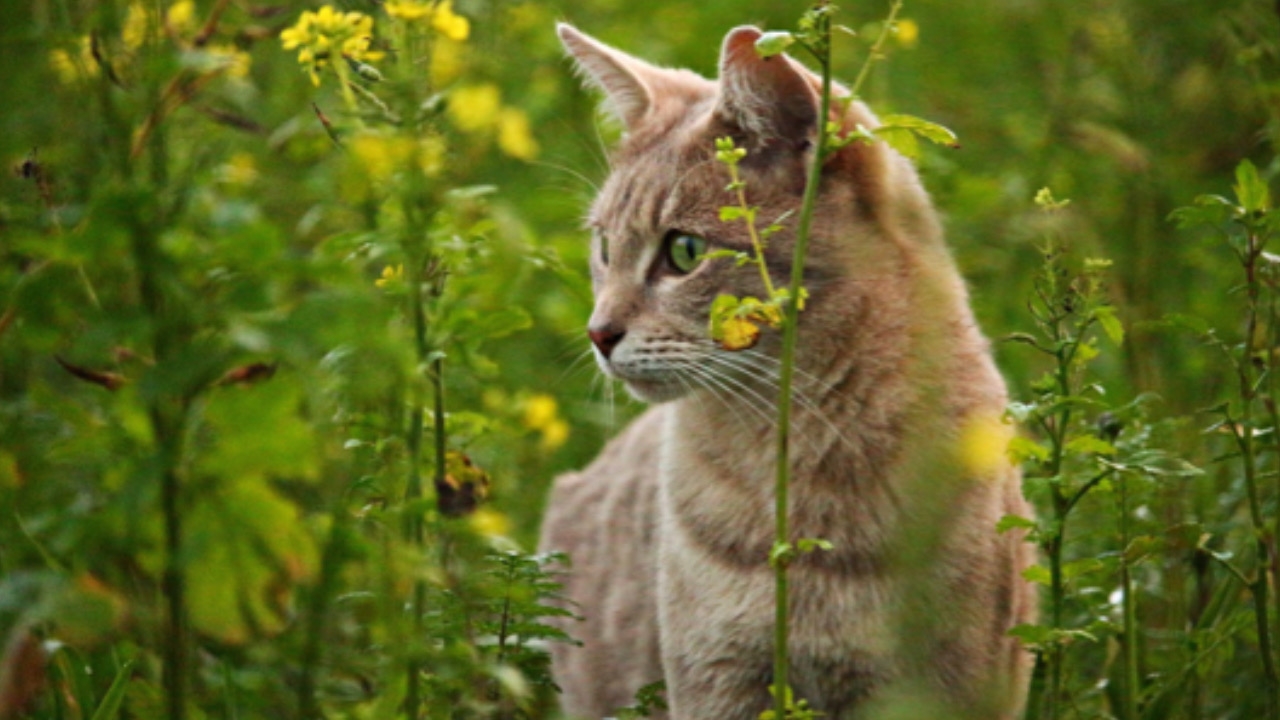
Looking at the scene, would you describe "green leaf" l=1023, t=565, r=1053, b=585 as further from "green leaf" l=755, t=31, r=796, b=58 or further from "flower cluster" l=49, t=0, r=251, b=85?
"flower cluster" l=49, t=0, r=251, b=85

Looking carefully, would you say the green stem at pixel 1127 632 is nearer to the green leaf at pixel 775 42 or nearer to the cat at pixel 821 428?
the cat at pixel 821 428

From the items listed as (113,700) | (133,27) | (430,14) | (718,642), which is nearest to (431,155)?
(430,14)

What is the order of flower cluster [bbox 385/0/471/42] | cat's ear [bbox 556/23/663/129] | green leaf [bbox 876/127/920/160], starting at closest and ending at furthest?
1. flower cluster [bbox 385/0/471/42]
2. green leaf [bbox 876/127/920/160]
3. cat's ear [bbox 556/23/663/129]

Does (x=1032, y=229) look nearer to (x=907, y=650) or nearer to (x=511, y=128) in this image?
(x=907, y=650)

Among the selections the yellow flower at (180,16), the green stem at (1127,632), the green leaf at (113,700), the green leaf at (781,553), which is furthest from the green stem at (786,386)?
the yellow flower at (180,16)

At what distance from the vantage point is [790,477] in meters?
2.47

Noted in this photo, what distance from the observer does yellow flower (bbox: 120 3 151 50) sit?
1751 millimetres

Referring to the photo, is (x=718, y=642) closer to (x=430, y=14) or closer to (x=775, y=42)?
(x=775, y=42)

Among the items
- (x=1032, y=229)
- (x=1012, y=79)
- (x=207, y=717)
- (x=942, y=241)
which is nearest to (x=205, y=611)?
(x=207, y=717)

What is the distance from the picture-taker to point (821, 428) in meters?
2.51

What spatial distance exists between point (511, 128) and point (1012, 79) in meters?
3.68

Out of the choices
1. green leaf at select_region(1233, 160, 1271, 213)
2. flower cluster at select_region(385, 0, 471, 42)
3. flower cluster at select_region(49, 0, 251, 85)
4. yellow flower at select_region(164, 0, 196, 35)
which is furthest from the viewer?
yellow flower at select_region(164, 0, 196, 35)

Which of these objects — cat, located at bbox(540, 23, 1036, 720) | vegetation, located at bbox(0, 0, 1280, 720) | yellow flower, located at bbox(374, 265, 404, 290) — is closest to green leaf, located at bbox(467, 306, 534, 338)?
vegetation, located at bbox(0, 0, 1280, 720)

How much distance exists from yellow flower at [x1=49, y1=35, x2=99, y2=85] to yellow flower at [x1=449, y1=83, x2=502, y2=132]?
16.4 inches
